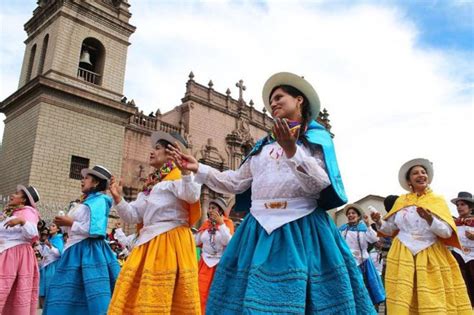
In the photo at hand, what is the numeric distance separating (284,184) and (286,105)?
571 millimetres

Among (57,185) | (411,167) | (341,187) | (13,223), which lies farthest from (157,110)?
(341,187)

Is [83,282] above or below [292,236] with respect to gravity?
below

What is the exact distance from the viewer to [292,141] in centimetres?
230

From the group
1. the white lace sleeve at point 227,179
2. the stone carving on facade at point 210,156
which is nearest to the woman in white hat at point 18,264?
the white lace sleeve at point 227,179

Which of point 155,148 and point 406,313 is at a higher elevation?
point 155,148

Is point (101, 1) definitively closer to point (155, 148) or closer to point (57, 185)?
point (57, 185)

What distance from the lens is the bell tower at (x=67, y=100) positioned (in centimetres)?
1516

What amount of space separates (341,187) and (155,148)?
2.52 meters

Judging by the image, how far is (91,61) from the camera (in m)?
18.0

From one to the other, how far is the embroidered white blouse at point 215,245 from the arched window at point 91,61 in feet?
41.3

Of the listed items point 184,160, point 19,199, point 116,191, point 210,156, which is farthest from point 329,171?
point 210,156

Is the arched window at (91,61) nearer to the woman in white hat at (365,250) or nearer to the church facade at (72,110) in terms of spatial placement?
the church facade at (72,110)

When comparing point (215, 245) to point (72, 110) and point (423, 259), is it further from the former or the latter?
point (72, 110)

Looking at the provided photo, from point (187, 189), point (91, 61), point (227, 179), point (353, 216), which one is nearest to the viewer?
point (227, 179)
